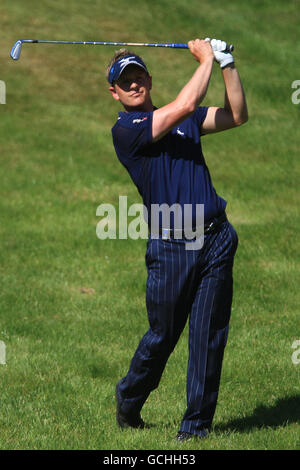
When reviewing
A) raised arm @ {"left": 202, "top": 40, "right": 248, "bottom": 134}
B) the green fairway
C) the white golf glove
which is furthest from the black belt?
the green fairway

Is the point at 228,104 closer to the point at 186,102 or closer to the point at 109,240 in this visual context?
the point at 186,102

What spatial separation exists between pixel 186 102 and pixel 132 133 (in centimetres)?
47

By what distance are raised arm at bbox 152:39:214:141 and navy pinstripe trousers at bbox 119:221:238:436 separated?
0.83 meters

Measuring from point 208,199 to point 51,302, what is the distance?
4288 mm

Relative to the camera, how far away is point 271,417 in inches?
247

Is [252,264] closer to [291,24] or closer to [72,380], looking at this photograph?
[72,380]

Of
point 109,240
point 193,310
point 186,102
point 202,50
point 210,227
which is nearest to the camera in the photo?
point 186,102

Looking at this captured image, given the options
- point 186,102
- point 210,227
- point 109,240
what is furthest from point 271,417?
point 109,240

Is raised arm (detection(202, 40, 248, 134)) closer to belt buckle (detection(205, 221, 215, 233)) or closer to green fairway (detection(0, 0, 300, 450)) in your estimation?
belt buckle (detection(205, 221, 215, 233))

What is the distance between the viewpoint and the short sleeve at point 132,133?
207 inches

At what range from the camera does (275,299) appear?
9.16 meters

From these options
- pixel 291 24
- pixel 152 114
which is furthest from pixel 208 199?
pixel 291 24

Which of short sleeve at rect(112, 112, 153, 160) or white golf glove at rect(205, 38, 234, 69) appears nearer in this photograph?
short sleeve at rect(112, 112, 153, 160)

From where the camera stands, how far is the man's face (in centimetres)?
546
